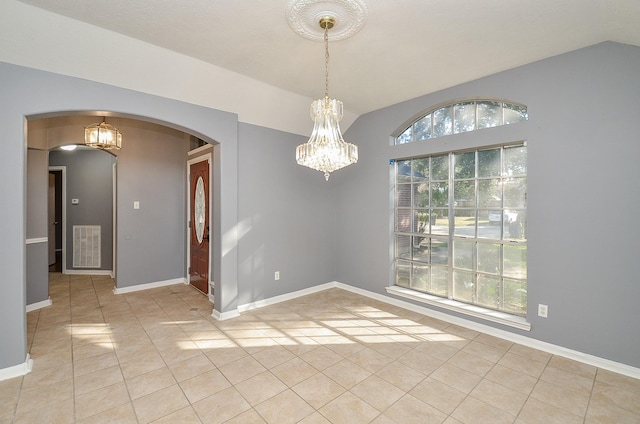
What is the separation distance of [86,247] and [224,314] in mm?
4287

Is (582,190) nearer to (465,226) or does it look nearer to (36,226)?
A: (465,226)

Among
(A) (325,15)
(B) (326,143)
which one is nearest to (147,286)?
(B) (326,143)

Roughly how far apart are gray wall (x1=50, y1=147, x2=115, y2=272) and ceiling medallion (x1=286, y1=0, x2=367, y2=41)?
18.2ft

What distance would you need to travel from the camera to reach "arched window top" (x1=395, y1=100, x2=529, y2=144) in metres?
3.11

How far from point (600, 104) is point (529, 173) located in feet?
2.52

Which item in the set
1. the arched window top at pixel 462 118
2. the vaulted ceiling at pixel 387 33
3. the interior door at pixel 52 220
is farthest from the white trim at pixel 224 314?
the interior door at pixel 52 220

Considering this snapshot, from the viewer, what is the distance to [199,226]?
185 inches

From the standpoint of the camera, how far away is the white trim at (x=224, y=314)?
3551mm

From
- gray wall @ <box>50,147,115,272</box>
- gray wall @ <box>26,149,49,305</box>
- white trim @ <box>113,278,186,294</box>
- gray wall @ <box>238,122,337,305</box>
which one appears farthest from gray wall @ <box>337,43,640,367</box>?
gray wall @ <box>50,147,115,272</box>

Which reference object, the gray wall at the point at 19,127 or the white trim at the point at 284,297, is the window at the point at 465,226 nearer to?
the white trim at the point at 284,297

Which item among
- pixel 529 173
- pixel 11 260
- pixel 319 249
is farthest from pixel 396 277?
pixel 11 260

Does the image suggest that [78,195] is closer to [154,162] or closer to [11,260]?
[154,162]

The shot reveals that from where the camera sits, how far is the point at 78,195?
593 cm

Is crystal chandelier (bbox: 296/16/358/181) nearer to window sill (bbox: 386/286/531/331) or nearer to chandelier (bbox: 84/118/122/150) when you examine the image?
window sill (bbox: 386/286/531/331)
